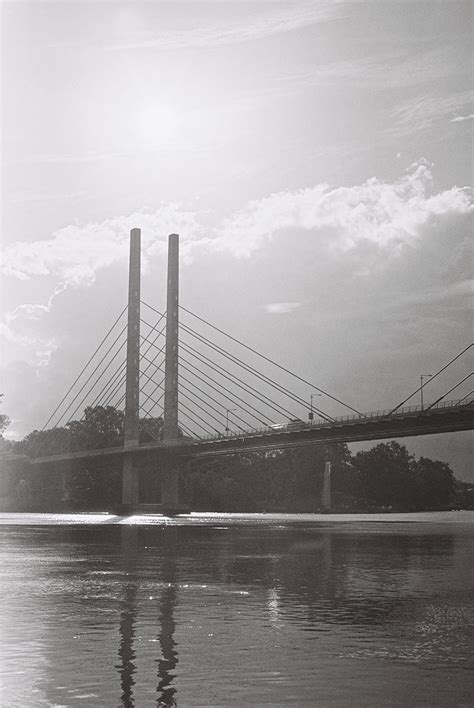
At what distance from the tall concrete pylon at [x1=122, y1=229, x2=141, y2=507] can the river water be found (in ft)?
241

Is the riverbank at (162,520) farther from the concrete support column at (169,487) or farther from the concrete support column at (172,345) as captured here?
the concrete support column at (172,345)

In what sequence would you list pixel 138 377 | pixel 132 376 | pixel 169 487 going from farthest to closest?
pixel 169 487 → pixel 138 377 → pixel 132 376

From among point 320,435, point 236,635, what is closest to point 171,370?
point 320,435

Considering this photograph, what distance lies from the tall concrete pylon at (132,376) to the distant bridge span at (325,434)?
176 centimetres

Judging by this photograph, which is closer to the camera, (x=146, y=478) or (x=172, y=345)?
(x=172, y=345)

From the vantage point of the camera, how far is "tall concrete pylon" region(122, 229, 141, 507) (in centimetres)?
10388

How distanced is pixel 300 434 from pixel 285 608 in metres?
73.1

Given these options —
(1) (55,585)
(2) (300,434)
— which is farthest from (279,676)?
(2) (300,434)

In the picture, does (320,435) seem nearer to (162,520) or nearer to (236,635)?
(162,520)

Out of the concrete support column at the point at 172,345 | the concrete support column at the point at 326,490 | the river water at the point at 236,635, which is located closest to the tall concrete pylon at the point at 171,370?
the concrete support column at the point at 172,345

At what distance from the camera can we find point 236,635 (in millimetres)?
15070

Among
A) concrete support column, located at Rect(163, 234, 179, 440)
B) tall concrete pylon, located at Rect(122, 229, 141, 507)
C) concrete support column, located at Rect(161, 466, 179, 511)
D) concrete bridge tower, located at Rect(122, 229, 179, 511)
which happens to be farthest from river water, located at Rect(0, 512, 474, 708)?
concrete support column, located at Rect(161, 466, 179, 511)

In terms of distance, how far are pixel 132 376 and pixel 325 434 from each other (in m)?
22.9

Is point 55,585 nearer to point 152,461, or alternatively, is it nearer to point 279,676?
point 279,676
